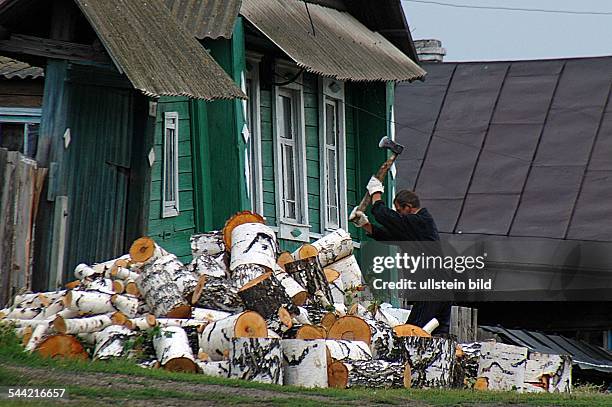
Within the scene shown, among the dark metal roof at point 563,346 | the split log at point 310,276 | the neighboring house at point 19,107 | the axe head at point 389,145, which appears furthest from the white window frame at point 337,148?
the split log at point 310,276

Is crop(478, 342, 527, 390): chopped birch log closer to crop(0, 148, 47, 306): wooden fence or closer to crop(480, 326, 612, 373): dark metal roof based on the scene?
crop(0, 148, 47, 306): wooden fence

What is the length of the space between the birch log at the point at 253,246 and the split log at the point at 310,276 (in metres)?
0.21

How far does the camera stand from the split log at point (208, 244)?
13000mm

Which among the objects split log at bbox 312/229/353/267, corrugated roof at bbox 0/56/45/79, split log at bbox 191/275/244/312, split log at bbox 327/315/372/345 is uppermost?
corrugated roof at bbox 0/56/45/79

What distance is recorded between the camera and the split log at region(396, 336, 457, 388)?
11.9m

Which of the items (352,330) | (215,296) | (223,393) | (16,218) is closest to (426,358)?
(352,330)

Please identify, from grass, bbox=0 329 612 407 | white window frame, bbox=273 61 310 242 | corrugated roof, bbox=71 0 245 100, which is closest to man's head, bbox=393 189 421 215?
corrugated roof, bbox=71 0 245 100

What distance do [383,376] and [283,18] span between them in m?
6.10

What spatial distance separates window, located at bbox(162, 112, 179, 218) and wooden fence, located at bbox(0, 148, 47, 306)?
282 centimetres

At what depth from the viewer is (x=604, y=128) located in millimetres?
23297

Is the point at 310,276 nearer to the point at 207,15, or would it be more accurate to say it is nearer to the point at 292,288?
the point at 292,288

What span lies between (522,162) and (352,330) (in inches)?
477

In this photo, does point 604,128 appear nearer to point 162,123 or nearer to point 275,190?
point 275,190

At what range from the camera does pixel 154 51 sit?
1283cm
